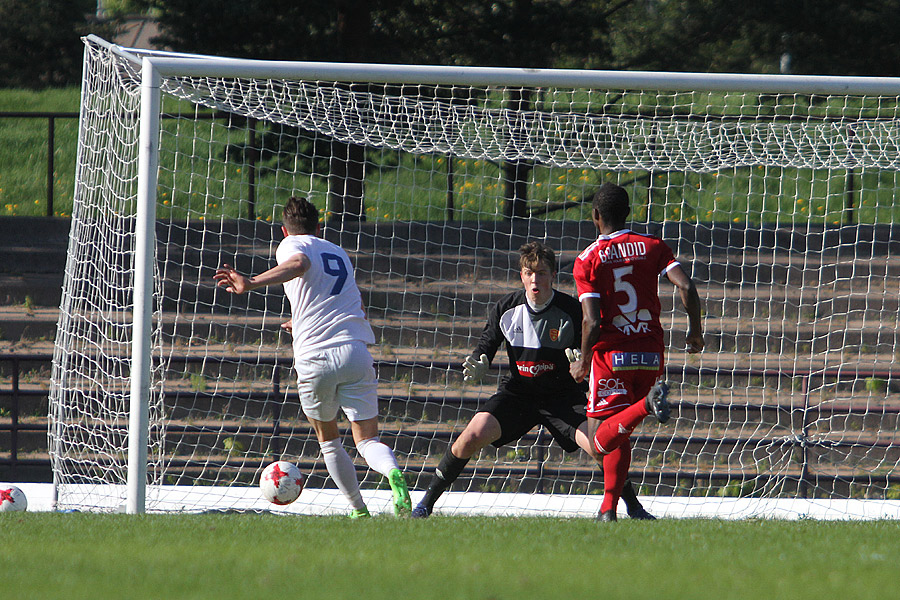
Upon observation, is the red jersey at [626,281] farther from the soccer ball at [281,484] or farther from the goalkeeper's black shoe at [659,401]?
the soccer ball at [281,484]

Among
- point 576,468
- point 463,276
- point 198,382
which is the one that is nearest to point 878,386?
point 576,468

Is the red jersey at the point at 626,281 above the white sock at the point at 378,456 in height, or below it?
above

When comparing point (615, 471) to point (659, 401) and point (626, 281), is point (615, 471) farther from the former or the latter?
point (626, 281)

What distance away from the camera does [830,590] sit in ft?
11.1

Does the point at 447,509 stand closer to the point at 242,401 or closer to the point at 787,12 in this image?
the point at 242,401

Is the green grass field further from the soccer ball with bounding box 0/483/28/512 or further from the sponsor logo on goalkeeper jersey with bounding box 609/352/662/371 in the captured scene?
the soccer ball with bounding box 0/483/28/512

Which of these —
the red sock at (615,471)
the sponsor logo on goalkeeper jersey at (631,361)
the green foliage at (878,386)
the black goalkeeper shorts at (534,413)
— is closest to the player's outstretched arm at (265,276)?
the black goalkeeper shorts at (534,413)

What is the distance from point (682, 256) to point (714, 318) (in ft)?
3.70

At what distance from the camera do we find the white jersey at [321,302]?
219 inches

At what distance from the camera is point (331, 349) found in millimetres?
5527

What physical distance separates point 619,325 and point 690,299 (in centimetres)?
42

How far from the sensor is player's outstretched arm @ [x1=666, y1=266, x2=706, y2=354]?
5066mm

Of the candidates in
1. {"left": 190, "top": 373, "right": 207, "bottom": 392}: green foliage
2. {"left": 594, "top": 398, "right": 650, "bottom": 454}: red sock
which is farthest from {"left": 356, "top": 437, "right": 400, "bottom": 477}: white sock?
{"left": 190, "top": 373, "right": 207, "bottom": 392}: green foliage

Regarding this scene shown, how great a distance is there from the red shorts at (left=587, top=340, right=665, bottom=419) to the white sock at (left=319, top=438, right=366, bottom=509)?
1514 mm
